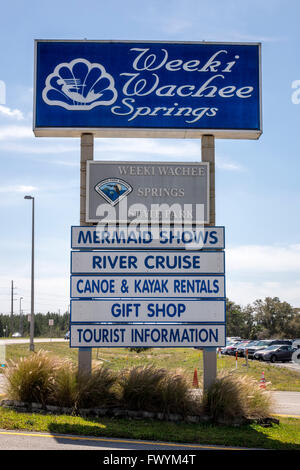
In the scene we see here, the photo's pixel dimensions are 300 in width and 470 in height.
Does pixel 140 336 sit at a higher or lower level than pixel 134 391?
higher

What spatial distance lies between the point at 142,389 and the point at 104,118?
6.78 metres

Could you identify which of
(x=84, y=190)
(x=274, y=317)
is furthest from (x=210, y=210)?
(x=274, y=317)

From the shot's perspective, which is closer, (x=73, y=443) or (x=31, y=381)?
(x=73, y=443)

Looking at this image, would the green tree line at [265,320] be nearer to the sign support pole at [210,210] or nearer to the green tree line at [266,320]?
the green tree line at [266,320]

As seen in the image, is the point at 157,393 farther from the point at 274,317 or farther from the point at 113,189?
the point at 274,317

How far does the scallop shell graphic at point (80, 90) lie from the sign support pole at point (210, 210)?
266 cm

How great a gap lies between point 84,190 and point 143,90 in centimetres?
303

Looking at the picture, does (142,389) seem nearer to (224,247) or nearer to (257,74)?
(224,247)

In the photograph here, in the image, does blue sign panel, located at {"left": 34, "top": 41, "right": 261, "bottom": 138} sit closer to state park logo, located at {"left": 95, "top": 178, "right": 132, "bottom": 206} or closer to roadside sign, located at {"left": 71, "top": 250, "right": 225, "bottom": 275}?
state park logo, located at {"left": 95, "top": 178, "right": 132, "bottom": 206}

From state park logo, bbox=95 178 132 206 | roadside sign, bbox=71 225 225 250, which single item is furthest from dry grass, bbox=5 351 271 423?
state park logo, bbox=95 178 132 206

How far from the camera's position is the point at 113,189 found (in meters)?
13.6

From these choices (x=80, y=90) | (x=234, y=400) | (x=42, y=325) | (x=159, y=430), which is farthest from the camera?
(x=42, y=325)

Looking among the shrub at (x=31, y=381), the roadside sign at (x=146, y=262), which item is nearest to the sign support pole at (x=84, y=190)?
the shrub at (x=31, y=381)

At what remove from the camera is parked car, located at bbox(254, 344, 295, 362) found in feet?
129
